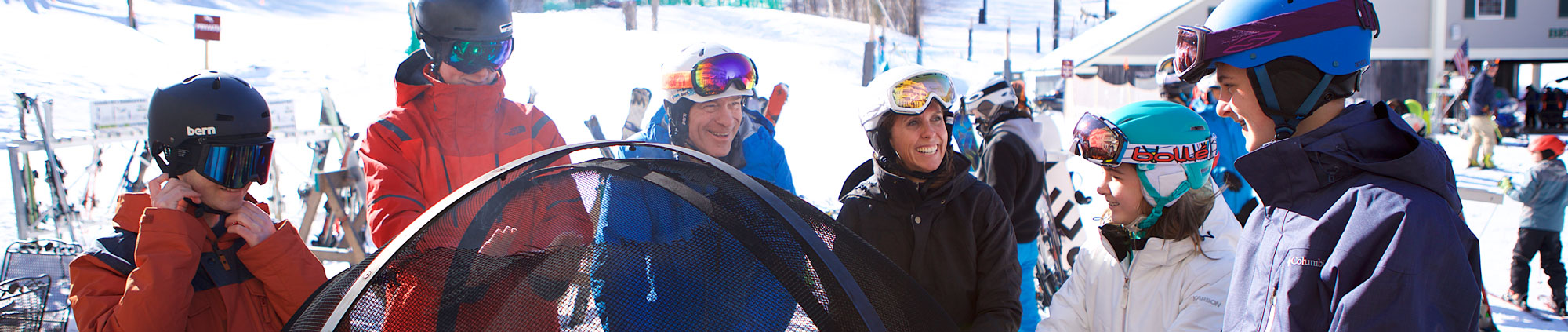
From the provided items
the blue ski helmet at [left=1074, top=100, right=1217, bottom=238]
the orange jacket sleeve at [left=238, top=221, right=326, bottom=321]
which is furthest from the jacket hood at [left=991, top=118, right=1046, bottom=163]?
the orange jacket sleeve at [left=238, top=221, right=326, bottom=321]

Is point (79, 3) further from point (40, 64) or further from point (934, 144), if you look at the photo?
point (934, 144)

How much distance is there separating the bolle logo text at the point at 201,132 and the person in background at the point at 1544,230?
7.26 meters

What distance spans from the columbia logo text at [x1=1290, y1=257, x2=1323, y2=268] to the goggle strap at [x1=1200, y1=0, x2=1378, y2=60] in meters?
0.44

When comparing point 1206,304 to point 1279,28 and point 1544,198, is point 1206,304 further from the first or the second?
point 1544,198

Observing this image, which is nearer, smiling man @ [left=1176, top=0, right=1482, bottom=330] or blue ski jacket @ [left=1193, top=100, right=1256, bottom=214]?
smiling man @ [left=1176, top=0, right=1482, bottom=330]

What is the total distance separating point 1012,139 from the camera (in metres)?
4.29

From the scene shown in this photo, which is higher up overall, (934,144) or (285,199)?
(934,144)

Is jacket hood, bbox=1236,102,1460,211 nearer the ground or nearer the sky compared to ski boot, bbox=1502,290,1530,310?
nearer the sky

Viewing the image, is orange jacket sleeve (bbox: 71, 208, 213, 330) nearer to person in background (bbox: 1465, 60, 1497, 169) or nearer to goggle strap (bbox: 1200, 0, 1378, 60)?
goggle strap (bbox: 1200, 0, 1378, 60)

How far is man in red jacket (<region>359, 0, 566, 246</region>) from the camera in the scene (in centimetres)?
227

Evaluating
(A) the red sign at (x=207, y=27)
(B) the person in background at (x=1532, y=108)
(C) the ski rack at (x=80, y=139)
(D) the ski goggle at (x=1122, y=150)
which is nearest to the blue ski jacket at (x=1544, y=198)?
(D) the ski goggle at (x=1122, y=150)

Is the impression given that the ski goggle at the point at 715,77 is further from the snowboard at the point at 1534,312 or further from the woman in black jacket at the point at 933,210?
the snowboard at the point at 1534,312

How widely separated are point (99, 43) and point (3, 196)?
12418mm

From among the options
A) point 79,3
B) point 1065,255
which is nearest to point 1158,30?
point 1065,255
